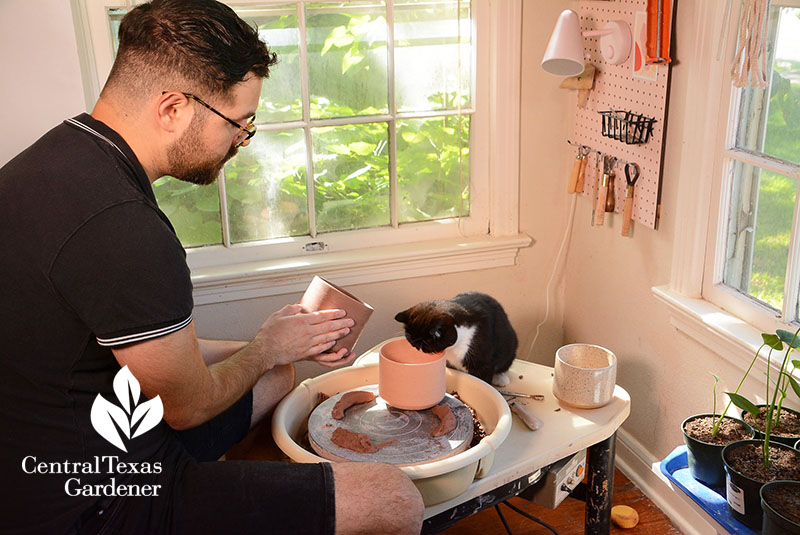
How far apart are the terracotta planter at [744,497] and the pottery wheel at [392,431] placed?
521 mm

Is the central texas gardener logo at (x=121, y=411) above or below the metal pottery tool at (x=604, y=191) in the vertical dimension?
below

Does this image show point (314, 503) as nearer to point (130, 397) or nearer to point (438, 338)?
point (130, 397)

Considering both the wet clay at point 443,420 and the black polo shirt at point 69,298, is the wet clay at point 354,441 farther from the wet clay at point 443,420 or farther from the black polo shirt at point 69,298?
the black polo shirt at point 69,298

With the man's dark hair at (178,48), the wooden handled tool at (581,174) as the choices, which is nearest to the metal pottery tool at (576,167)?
the wooden handled tool at (581,174)

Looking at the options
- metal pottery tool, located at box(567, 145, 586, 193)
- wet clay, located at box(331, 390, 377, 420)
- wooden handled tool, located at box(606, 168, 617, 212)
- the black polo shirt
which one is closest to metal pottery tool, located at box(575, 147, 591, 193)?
metal pottery tool, located at box(567, 145, 586, 193)

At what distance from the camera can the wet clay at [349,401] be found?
5.64 feet

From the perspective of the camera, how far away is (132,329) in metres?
1.27

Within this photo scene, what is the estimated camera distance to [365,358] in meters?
2.05

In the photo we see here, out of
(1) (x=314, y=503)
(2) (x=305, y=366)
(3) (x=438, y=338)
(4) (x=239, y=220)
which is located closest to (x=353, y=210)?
(4) (x=239, y=220)

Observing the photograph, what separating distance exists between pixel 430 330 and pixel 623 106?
0.94 m

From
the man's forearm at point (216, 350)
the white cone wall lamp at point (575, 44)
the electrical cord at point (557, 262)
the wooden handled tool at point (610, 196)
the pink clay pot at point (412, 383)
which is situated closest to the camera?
the pink clay pot at point (412, 383)

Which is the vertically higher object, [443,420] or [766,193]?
[766,193]

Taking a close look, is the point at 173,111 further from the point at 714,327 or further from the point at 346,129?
the point at 714,327

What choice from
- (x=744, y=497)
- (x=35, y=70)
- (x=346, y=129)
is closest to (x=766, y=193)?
(x=744, y=497)
